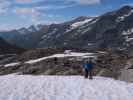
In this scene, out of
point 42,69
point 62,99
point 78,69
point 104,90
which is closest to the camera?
point 62,99

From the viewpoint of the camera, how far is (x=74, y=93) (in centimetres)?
2264

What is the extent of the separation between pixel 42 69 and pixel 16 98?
39.0m

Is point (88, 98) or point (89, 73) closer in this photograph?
point (88, 98)

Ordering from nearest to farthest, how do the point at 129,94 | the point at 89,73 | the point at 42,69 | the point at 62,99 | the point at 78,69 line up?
the point at 62,99 → the point at 129,94 → the point at 89,73 → the point at 78,69 → the point at 42,69

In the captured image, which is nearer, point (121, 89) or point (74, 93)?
point (74, 93)

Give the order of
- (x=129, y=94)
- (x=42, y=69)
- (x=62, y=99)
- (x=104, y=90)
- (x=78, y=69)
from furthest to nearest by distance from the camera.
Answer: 1. (x=42, y=69)
2. (x=78, y=69)
3. (x=104, y=90)
4. (x=129, y=94)
5. (x=62, y=99)

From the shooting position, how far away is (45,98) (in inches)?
795

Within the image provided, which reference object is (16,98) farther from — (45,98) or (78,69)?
(78,69)

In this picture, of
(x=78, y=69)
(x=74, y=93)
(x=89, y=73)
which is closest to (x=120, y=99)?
(x=74, y=93)

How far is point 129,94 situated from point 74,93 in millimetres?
4153

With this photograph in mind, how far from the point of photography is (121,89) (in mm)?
24938

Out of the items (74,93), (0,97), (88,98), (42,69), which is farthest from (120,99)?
(42,69)

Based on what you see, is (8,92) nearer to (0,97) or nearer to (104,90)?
(0,97)

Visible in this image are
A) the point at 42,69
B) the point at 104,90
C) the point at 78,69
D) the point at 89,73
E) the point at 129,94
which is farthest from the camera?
the point at 42,69
